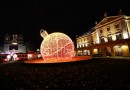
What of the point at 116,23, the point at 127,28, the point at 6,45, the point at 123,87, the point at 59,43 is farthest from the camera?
the point at 6,45

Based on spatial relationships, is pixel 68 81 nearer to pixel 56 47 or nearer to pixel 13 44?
pixel 56 47

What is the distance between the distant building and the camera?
6343 cm

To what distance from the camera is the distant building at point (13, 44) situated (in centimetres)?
6343

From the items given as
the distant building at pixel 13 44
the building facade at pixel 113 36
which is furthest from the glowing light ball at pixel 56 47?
the distant building at pixel 13 44

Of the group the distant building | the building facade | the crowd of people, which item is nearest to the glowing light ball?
the crowd of people

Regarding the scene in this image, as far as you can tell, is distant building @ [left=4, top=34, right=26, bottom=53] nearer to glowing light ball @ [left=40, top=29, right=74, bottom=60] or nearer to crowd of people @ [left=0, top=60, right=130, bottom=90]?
glowing light ball @ [left=40, top=29, right=74, bottom=60]

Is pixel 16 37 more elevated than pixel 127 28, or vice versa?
pixel 16 37

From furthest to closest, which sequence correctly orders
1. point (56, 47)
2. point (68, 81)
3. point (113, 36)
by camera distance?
1. point (113, 36)
2. point (56, 47)
3. point (68, 81)

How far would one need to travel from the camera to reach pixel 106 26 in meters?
36.3

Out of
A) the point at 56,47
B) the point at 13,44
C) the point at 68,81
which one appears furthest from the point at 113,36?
the point at 13,44

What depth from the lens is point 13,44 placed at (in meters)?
64.7

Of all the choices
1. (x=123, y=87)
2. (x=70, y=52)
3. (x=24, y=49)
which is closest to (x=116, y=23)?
(x=70, y=52)

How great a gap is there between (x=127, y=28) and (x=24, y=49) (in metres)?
52.7

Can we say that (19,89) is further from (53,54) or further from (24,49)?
(24,49)
